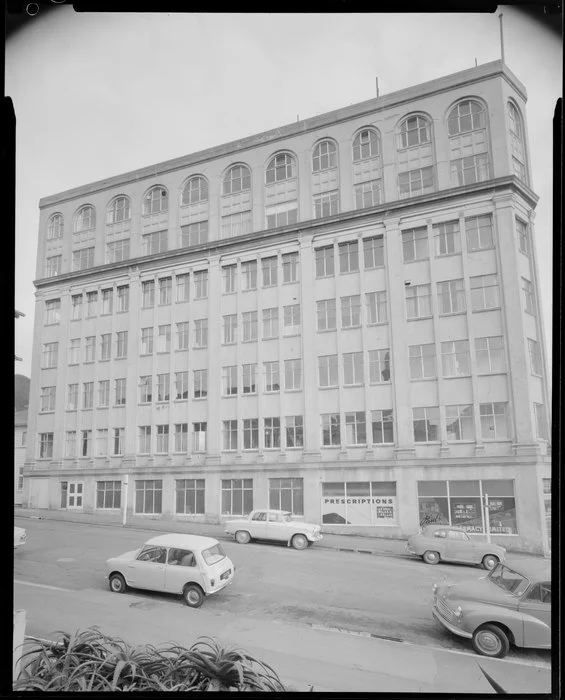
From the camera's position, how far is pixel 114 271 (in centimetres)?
469

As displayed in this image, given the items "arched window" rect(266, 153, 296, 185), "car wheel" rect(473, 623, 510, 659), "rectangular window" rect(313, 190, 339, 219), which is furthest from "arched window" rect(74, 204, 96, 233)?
"car wheel" rect(473, 623, 510, 659)

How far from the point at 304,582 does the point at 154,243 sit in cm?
299

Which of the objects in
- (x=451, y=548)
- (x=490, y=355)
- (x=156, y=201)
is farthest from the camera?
(x=156, y=201)

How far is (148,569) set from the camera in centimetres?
400

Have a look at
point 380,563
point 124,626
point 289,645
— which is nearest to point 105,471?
point 124,626

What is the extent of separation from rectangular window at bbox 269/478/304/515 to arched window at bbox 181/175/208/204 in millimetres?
2438

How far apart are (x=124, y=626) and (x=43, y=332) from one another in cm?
A: 232

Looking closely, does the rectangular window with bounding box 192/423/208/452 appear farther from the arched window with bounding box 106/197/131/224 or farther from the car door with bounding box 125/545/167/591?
the arched window with bounding box 106/197/131/224

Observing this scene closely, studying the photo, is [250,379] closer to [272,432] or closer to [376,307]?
[272,432]

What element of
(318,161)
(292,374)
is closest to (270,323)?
(292,374)

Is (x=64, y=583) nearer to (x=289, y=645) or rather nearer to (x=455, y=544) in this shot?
(x=289, y=645)

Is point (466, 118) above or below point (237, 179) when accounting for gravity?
above

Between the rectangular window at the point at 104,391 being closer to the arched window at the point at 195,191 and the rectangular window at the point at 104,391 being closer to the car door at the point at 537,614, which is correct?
the arched window at the point at 195,191

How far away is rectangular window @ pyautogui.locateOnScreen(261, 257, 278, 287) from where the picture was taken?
4.35 m
